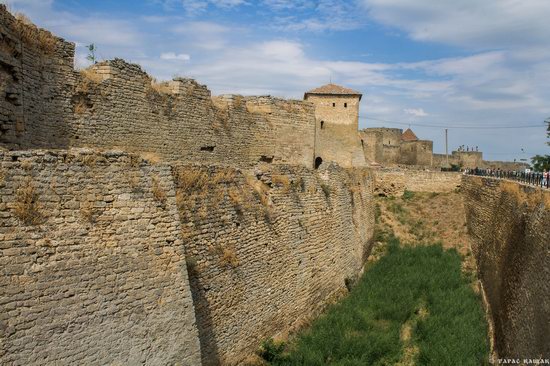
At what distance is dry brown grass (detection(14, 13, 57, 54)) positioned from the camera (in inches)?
373

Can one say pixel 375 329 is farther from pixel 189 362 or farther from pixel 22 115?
pixel 22 115

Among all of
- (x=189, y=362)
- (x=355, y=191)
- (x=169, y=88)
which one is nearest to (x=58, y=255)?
(x=189, y=362)

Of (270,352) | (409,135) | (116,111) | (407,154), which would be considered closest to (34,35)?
(116,111)

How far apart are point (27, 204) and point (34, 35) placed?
5598 millimetres

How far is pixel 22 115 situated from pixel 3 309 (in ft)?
16.8

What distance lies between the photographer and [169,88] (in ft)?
46.4

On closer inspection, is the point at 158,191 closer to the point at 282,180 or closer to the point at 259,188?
the point at 259,188

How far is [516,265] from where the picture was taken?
1234 cm

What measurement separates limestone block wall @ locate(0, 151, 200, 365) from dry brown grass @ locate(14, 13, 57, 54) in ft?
14.8

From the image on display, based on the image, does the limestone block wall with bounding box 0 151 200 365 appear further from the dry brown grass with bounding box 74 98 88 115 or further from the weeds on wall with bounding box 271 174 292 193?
the weeds on wall with bounding box 271 174 292 193

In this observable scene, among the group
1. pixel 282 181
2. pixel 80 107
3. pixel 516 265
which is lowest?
pixel 516 265

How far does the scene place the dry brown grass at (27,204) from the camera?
5.56 metres

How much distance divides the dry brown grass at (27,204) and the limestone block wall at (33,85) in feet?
11.8

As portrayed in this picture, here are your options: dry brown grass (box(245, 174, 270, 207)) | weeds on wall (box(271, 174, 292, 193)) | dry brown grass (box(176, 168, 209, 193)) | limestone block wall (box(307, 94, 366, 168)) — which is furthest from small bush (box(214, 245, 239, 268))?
limestone block wall (box(307, 94, 366, 168))
